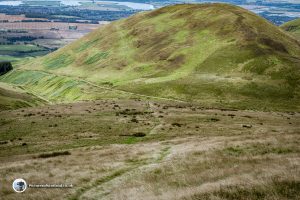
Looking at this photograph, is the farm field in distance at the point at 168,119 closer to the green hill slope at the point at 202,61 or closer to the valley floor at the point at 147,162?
the valley floor at the point at 147,162

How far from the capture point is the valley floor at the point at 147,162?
18.6 metres

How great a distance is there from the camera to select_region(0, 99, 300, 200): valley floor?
18594 millimetres

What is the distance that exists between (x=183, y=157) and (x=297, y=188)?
14.0 m

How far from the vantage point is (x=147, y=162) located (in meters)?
30.8

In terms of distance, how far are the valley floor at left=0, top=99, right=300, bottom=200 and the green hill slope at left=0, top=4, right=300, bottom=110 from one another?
5321 centimetres

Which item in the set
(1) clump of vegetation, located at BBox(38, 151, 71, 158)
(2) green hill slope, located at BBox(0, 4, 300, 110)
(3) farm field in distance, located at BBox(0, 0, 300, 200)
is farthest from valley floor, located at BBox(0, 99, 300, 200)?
(2) green hill slope, located at BBox(0, 4, 300, 110)

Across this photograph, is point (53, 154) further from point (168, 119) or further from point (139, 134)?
point (168, 119)

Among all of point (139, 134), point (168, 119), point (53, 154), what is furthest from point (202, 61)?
point (53, 154)

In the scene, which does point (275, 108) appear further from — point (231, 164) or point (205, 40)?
point (231, 164)

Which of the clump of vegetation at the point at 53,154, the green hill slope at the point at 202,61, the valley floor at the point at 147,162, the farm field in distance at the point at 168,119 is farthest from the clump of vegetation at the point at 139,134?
the green hill slope at the point at 202,61

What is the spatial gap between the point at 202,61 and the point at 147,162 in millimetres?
117242

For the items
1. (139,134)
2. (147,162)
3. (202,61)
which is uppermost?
(147,162)

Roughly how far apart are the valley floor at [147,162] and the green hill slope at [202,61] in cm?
5321

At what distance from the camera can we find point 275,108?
331 feet
